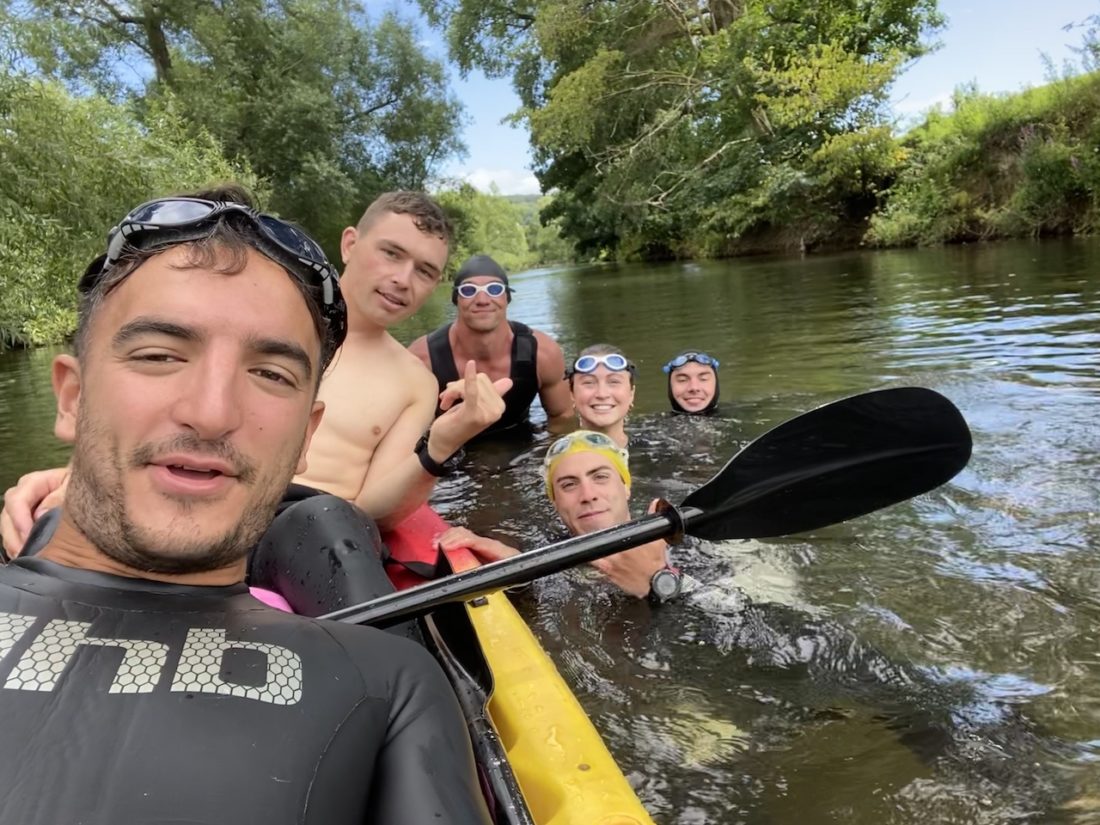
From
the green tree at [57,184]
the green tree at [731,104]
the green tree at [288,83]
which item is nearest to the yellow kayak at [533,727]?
the green tree at [57,184]

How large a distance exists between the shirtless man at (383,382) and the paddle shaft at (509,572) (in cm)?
81

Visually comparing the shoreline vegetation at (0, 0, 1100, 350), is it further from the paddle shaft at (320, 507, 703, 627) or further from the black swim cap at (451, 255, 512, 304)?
the paddle shaft at (320, 507, 703, 627)

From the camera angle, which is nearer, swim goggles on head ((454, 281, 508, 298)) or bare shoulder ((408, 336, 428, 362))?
swim goggles on head ((454, 281, 508, 298))

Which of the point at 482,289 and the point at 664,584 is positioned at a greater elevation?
the point at 482,289

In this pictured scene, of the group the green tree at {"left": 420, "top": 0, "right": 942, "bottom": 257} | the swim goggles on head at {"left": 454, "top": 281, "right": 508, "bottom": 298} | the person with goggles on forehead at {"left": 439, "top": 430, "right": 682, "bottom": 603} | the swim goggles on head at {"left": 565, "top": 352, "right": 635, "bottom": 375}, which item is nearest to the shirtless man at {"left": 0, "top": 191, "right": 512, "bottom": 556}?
the person with goggles on forehead at {"left": 439, "top": 430, "right": 682, "bottom": 603}

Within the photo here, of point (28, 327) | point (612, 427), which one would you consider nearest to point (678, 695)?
point (612, 427)

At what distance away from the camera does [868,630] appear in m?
2.71

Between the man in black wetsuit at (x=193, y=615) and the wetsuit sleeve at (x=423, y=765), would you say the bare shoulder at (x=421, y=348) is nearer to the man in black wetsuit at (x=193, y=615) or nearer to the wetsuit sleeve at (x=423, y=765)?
the man in black wetsuit at (x=193, y=615)

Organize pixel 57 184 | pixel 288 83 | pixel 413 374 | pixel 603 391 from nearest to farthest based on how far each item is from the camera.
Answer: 1. pixel 413 374
2. pixel 603 391
3. pixel 57 184
4. pixel 288 83

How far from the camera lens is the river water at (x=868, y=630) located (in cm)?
195

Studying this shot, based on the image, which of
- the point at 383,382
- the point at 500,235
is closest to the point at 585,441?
the point at 383,382

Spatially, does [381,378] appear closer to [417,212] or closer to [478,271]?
[417,212]

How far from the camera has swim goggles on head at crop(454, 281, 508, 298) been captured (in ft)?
17.9

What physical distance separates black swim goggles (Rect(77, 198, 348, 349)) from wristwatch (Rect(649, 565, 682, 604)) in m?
1.90
